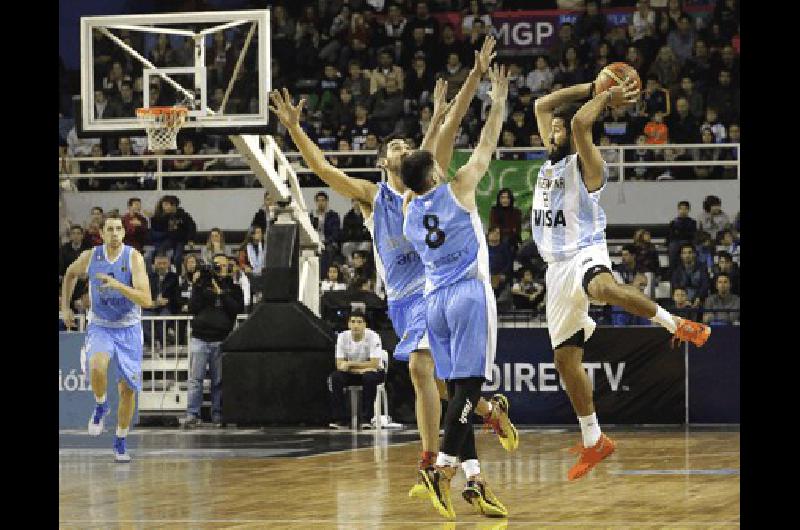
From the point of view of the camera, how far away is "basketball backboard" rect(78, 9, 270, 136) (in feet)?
55.3

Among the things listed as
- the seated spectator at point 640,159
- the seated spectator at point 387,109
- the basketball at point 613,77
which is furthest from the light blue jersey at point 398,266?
the seated spectator at point 387,109

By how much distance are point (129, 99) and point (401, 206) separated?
27.7 ft

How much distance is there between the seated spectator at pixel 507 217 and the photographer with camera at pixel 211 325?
167 inches

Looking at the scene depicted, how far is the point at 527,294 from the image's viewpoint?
63.2 ft

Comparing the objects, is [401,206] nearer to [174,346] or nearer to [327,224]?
[174,346]

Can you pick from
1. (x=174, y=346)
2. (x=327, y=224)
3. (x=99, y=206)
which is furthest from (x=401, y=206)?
(x=99, y=206)

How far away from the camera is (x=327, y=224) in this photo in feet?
71.2

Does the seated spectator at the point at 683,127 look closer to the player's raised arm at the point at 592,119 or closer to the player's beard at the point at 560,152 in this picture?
the player's beard at the point at 560,152

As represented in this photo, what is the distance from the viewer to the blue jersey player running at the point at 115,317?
41.8 feet

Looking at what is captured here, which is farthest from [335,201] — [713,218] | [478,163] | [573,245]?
[478,163]

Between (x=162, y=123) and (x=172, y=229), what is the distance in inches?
196

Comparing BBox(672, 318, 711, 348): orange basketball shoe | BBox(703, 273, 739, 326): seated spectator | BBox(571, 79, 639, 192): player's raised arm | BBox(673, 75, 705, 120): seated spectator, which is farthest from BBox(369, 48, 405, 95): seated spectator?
BBox(672, 318, 711, 348): orange basketball shoe

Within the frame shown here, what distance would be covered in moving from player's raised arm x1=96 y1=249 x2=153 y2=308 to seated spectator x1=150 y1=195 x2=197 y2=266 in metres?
8.70

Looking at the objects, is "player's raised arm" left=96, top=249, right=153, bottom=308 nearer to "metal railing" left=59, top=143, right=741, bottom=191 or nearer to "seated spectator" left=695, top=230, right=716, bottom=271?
"metal railing" left=59, top=143, right=741, bottom=191
